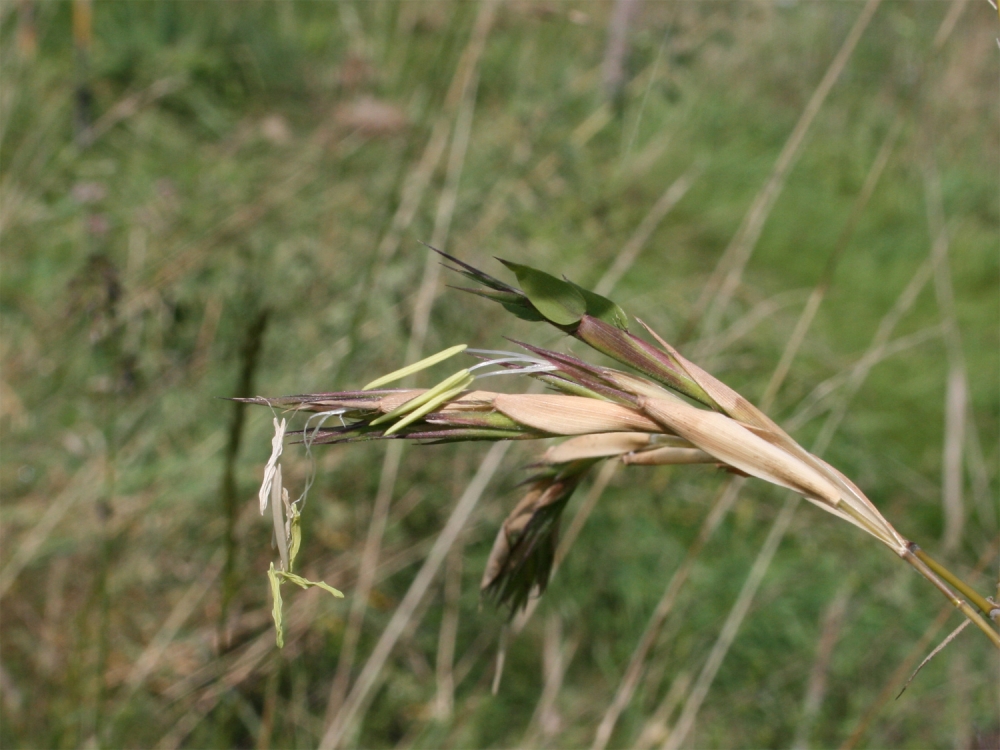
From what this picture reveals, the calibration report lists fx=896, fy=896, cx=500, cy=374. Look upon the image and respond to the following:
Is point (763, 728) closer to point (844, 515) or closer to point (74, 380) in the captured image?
point (844, 515)

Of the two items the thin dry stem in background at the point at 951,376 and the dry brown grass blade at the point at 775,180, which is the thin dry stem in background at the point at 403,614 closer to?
the dry brown grass blade at the point at 775,180

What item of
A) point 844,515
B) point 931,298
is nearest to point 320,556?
point 844,515

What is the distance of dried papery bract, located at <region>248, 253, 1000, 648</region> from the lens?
1.29 ft

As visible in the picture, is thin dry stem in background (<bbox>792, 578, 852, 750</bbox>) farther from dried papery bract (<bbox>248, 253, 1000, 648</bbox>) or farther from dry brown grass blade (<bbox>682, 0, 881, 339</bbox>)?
dried papery bract (<bbox>248, 253, 1000, 648</bbox>)

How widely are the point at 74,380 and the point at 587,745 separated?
1.27 metres

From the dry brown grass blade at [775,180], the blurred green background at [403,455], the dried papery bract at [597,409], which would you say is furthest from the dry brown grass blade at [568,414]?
the dry brown grass blade at [775,180]

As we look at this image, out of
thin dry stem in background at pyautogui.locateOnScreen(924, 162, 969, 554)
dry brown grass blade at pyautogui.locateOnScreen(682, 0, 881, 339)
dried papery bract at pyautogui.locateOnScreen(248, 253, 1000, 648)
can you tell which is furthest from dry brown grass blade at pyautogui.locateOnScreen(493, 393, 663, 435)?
thin dry stem in background at pyautogui.locateOnScreen(924, 162, 969, 554)

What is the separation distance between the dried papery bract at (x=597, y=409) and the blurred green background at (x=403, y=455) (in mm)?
243

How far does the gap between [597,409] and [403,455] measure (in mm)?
1205

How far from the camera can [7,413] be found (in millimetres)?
1682

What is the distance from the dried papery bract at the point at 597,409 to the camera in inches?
15.5

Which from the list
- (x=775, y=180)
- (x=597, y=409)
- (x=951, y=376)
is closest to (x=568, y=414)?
(x=597, y=409)

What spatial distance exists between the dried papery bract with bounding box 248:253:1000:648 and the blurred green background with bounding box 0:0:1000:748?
0.80ft

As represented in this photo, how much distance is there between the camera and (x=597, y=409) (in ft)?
1.33
